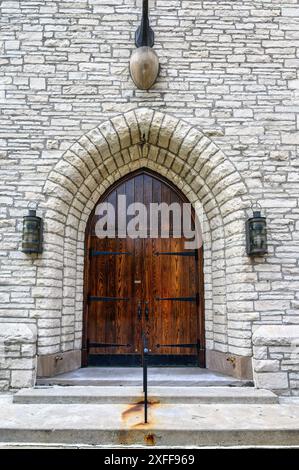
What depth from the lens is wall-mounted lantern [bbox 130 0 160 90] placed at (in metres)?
4.66

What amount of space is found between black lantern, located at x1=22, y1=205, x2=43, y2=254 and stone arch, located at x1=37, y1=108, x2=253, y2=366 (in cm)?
11

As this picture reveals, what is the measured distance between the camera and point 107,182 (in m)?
5.14

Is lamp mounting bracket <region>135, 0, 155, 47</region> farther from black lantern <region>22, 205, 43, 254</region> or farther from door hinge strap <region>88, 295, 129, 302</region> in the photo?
door hinge strap <region>88, 295, 129, 302</region>

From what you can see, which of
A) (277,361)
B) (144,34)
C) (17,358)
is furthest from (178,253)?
(144,34)

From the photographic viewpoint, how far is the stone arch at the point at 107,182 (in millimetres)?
4453

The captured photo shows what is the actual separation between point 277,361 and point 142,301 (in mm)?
1931

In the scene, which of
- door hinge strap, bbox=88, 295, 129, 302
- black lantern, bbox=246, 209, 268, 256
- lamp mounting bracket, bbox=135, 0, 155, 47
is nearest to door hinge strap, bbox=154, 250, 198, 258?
door hinge strap, bbox=88, 295, 129, 302

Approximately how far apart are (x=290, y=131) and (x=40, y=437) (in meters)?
4.67

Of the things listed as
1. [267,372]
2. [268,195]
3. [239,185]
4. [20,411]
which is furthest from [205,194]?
[20,411]

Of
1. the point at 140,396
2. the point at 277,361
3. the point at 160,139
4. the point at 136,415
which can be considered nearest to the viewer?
the point at 136,415

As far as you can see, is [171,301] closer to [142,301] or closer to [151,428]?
[142,301]

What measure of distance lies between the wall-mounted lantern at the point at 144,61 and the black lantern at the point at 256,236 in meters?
2.37

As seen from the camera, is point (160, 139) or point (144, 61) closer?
point (144, 61)

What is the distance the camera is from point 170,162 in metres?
5.10
